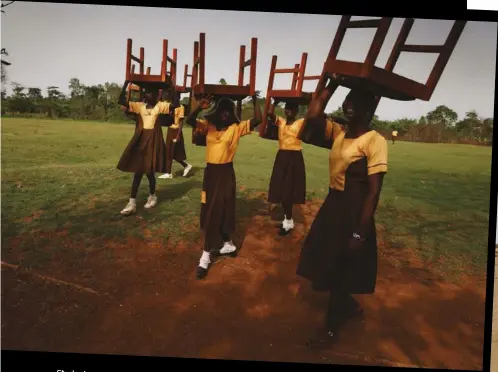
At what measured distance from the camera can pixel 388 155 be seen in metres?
2.78

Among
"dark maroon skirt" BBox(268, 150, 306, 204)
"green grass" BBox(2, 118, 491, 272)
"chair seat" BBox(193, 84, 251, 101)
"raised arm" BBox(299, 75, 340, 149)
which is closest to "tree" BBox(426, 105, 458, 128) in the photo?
"green grass" BBox(2, 118, 491, 272)

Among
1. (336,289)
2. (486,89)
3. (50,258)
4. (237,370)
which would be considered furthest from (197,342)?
(486,89)

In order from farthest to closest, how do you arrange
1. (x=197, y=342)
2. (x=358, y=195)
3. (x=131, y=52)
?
(x=131, y=52) → (x=197, y=342) → (x=358, y=195)

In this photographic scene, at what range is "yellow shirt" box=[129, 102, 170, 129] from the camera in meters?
2.96

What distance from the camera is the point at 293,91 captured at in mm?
2803

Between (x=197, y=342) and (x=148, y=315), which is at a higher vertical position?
(x=148, y=315)

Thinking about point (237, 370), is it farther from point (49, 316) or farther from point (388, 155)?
point (388, 155)

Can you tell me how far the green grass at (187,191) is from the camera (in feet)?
9.61

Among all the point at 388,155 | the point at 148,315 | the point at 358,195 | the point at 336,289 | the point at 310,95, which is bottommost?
the point at 148,315

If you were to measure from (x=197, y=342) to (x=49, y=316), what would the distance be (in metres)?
1.17

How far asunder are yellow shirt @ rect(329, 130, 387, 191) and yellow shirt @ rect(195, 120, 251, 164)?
699 mm

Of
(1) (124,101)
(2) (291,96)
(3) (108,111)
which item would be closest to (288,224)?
(2) (291,96)

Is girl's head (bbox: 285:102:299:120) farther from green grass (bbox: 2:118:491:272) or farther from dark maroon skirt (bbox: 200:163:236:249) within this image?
dark maroon skirt (bbox: 200:163:236:249)

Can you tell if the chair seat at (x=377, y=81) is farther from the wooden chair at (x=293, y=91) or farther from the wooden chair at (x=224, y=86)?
the wooden chair at (x=224, y=86)
